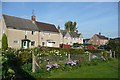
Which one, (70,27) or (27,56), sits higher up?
(70,27)

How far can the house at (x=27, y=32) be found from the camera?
45.1m

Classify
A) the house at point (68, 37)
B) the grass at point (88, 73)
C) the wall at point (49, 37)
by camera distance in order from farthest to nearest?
the house at point (68, 37) < the wall at point (49, 37) < the grass at point (88, 73)

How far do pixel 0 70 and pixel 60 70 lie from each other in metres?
6.70

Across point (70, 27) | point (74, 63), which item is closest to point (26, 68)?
point (74, 63)

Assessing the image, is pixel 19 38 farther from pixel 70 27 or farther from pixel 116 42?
pixel 70 27

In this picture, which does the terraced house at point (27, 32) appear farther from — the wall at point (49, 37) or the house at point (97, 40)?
the house at point (97, 40)

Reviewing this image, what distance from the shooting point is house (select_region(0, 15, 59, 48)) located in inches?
1777

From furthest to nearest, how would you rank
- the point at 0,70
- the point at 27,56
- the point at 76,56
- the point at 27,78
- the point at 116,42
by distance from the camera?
1. the point at 116,42
2. the point at 76,56
3. the point at 27,56
4. the point at 27,78
5. the point at 0,70

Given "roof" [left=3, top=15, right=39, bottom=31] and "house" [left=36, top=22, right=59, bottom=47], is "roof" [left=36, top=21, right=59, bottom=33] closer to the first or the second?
"house" [left=36, top=22, right=59, bottom=47]

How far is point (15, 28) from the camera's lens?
1829 inches

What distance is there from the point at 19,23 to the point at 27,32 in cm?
304

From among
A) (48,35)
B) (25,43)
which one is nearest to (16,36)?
(25,43)

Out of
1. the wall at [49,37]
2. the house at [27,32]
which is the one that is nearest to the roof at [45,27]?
the house at [27,32]

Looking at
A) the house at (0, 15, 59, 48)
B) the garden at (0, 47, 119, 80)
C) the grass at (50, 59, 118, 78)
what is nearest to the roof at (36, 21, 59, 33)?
the house at (0, 15, 59, 48)
